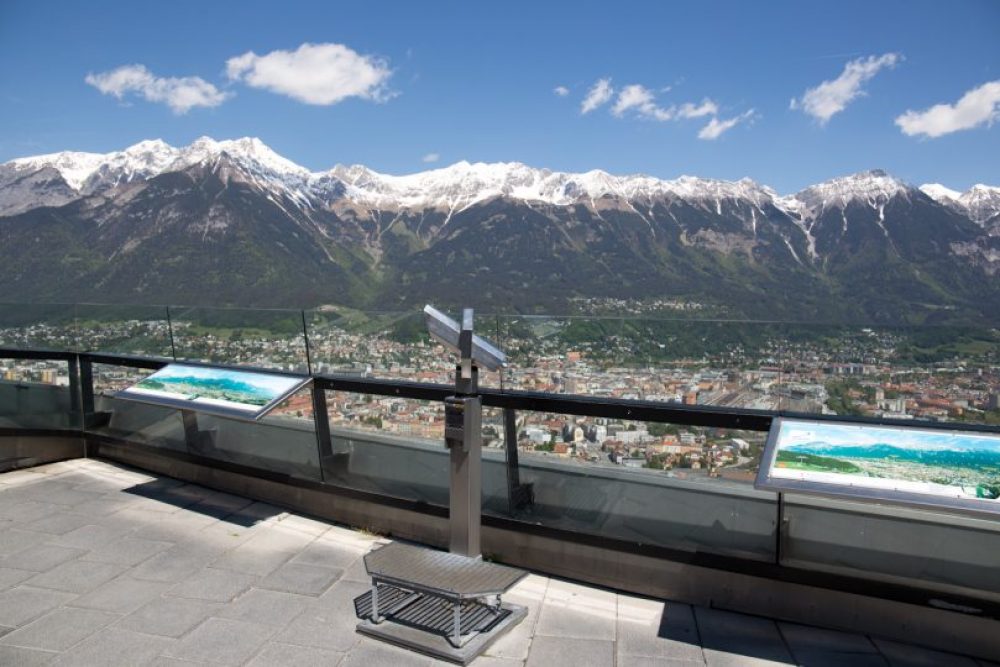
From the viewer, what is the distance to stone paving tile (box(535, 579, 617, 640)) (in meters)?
3.74

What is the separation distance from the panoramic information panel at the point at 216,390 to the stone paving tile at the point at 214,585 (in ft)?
3.70

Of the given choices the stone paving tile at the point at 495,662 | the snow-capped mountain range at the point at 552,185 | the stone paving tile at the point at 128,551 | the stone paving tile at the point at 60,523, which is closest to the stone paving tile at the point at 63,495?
the stone paving tile at the point at 60,523

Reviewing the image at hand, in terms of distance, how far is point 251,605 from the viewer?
4012 millimetres

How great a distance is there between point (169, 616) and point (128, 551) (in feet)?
4.07

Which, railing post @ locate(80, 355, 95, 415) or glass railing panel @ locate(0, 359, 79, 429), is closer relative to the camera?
glass railing panel @ locate(0, 359, 79, 429)

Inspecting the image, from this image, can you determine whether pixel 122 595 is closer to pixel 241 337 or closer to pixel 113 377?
pixel 241 337

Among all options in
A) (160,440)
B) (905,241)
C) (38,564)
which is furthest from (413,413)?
(905,241)

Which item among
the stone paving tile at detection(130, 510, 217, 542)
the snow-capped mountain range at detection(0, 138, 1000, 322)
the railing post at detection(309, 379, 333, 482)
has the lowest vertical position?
the stone paving tile at detection(130, 510, 217, 542)

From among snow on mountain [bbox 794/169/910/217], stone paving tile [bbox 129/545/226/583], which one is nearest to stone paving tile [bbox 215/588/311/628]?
stone paving tile [bbox 129/545/226/583]

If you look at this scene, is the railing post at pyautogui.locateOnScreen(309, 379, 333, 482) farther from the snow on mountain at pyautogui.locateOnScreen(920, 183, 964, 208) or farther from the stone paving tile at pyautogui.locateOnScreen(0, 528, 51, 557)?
the snow on mountain at pyautogui.locateOnScreen(920, 183, 964, 208)

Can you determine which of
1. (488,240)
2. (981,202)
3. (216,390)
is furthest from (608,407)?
(981,202)

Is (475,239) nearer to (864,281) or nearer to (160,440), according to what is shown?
(864,281)

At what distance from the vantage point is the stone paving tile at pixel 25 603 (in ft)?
12.4

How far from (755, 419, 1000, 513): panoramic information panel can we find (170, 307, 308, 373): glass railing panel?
13.0ft
